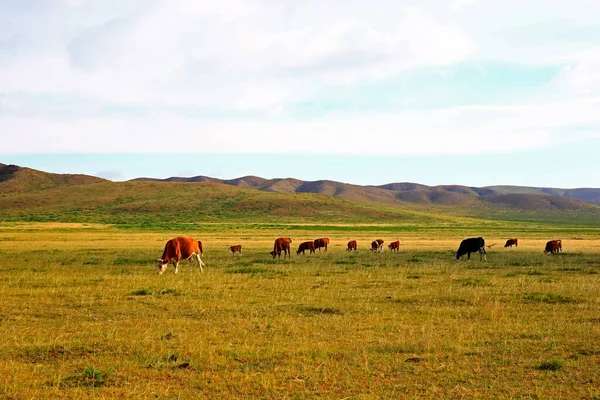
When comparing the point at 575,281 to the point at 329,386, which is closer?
the point at 329,386

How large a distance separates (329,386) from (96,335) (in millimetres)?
5640

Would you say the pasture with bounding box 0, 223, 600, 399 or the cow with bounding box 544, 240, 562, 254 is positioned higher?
the cow with bounding box 544, 240, 562, 254

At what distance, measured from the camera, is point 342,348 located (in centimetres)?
1060

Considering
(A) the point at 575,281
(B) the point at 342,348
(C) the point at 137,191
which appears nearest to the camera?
(B) the point at 342,348

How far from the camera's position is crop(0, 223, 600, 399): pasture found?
8.41 meters

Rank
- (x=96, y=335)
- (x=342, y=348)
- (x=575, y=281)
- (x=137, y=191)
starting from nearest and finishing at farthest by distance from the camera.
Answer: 1. (x=342, y=348)
2. (x=96, y=335)
3. (x=575, y=281)
4. (x=137, y=191)

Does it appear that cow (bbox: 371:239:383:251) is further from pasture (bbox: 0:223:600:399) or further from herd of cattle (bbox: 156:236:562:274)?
pasture (bbox: 0:223:600:399)

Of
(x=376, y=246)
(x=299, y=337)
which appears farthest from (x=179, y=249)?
(x=376, y=246)

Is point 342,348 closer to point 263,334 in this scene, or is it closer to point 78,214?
point 263,334

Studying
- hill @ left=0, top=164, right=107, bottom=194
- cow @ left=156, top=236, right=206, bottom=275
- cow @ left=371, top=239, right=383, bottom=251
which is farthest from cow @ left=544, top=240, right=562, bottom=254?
hill @ left=0, top=164, right=107, bottom=194

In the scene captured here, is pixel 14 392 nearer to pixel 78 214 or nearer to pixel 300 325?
pixel 300 325

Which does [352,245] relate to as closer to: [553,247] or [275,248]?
[275,248]

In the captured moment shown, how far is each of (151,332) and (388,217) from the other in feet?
386

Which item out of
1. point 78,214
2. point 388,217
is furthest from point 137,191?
point 388,217
